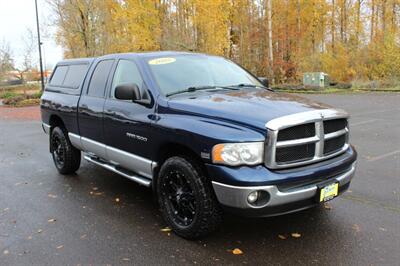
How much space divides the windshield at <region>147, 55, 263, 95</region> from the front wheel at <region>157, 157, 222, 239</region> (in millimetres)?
945

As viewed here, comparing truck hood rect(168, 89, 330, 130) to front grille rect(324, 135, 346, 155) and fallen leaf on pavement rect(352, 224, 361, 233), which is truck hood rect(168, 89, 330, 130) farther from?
fallen leaf on pavement rect(352, 224, 361, 233)

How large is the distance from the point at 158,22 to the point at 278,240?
30865 millimetres

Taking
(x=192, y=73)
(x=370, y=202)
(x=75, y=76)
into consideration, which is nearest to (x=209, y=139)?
(x=192, y=73)

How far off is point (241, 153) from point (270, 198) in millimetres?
458

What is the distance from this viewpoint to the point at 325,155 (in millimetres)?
3770

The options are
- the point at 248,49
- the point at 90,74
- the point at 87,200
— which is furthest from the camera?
the point at 248,49

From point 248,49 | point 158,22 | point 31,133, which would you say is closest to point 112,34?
point 158,22

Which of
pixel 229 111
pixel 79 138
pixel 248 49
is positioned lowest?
pixel 79 138

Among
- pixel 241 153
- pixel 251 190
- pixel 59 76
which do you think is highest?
pixel 59 76

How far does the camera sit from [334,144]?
12.8ft

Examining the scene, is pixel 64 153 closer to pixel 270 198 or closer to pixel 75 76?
pixel 75 76

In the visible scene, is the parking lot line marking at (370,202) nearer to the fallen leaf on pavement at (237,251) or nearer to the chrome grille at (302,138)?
the chrome grille at (302,138)

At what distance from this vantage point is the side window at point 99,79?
528 cm

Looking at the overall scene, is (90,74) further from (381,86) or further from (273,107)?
(381,86)
